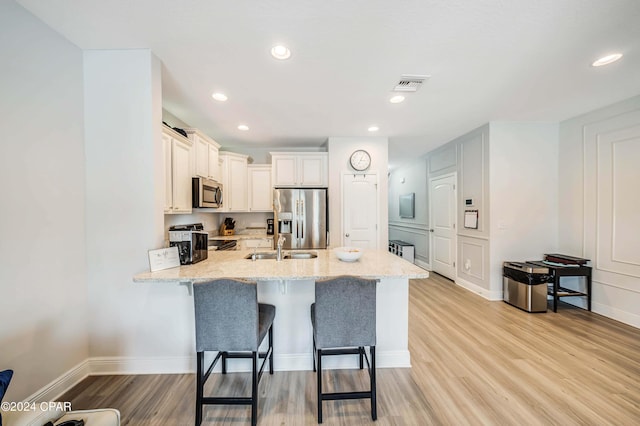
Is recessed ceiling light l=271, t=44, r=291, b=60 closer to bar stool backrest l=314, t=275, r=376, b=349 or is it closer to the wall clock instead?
bar stool backrest l=314, t=275, r=376, b=349

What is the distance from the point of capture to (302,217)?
4.00 meters

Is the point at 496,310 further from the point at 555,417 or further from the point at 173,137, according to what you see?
the point at 173,137

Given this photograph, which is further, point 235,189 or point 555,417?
point 235,189

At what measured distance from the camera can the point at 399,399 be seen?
5.73ft

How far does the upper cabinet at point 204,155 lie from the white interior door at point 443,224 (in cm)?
422

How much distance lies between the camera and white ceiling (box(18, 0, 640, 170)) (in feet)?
5.00

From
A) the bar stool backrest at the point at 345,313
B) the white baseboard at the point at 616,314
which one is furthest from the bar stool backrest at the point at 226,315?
the white baseboard at the point at 616,314

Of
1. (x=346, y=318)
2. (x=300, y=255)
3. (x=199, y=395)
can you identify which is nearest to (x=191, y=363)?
(x=199, y=395)

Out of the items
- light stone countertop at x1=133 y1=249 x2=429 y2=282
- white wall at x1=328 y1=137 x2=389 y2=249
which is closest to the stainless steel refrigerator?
white wall at x1=328 y1=137 x2=389 y2=249

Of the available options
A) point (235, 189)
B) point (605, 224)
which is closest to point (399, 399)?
point (605, 224)

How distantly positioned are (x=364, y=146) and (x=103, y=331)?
13.1 feet

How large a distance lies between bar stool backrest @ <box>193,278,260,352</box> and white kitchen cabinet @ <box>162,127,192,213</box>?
1377 millimetres

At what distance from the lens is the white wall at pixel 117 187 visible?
195 centimetres

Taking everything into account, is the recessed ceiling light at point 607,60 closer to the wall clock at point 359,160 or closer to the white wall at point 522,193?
the white wall at point 522,193
